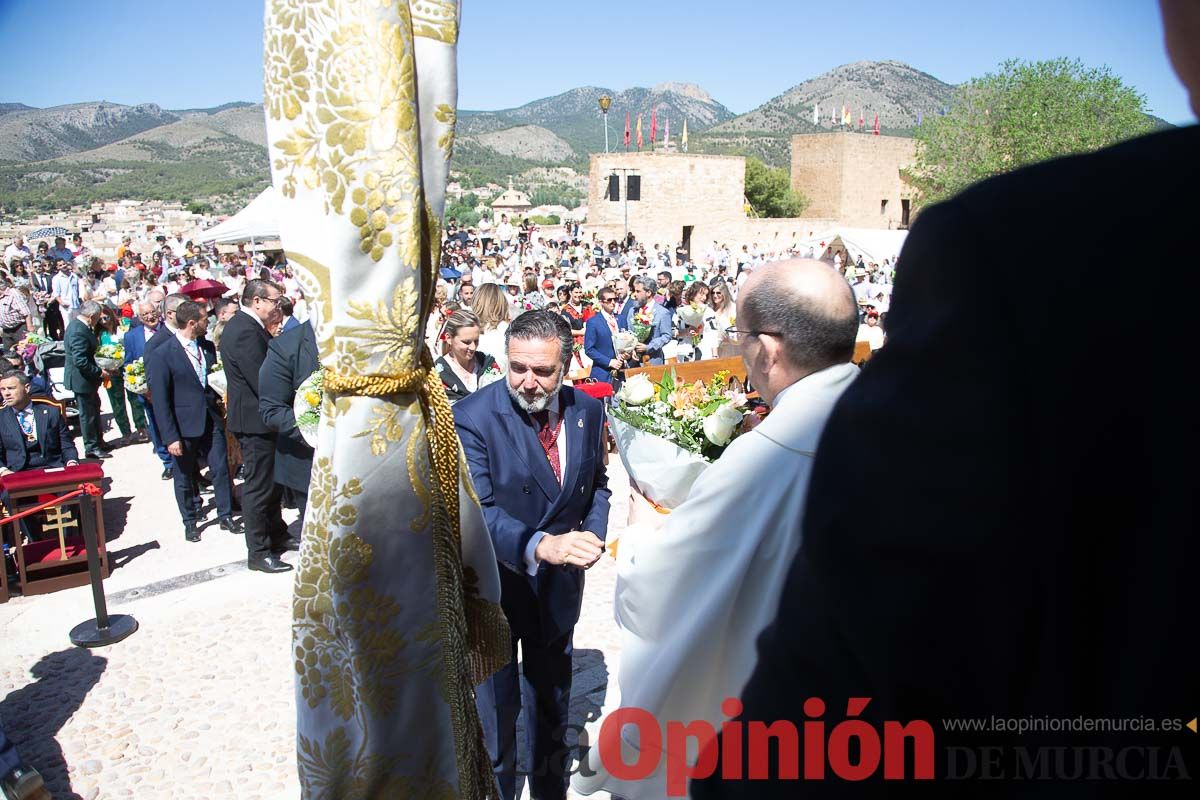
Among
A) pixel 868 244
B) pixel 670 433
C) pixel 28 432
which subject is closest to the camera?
pixel 670 433

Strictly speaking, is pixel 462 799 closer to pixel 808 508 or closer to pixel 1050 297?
pixel 808 508

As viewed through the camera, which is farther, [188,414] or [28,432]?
[188,414]

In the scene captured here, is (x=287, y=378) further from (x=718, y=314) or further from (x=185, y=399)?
(x=718, y=314)

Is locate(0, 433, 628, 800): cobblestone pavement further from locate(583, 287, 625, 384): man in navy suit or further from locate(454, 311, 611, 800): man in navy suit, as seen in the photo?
locate(583, 287, 625, 384): man in navy suit

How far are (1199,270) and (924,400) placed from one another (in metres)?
0.23

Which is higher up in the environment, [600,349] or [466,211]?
[466,211]

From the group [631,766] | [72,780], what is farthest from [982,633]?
[72,780]

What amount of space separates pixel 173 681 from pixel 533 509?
3.08 m

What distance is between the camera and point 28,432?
22.6 feet

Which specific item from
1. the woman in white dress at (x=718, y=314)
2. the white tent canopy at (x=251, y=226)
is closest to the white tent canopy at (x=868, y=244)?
the white tent canopy at (x=251, y=226)

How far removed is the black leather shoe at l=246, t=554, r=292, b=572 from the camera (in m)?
6.62

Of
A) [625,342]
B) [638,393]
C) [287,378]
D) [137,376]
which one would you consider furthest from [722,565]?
[137,376]

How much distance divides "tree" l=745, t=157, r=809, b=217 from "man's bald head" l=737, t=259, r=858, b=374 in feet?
221

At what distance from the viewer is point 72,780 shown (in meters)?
4.08
